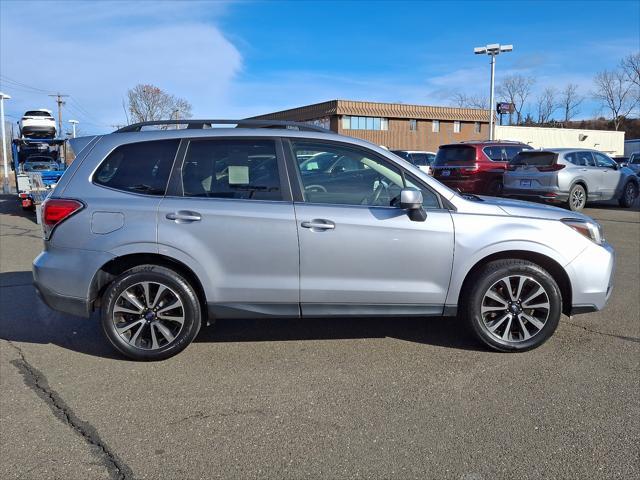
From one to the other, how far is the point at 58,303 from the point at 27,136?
18555 mm

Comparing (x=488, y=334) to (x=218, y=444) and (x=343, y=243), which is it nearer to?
(x=343, y=243)

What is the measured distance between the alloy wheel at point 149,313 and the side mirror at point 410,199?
6.19ft

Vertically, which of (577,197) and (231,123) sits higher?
(231,123)

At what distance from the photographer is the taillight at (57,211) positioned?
4.09m

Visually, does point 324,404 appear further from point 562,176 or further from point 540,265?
point 562,176

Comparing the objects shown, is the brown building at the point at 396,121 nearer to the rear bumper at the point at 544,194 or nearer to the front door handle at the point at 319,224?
the rear bumper at the point at 544,194

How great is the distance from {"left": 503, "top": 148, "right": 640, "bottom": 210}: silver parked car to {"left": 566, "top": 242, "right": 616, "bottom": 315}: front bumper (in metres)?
9.17

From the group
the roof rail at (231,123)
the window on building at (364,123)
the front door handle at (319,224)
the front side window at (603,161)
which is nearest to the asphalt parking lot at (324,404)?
the front door handle at (319,224)

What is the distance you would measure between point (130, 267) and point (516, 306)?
311cm

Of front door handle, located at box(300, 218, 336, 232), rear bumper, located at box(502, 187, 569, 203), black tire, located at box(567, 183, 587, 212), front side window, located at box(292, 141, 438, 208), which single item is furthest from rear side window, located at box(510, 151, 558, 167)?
front door handle, located at box(300, 218, 336, 232)

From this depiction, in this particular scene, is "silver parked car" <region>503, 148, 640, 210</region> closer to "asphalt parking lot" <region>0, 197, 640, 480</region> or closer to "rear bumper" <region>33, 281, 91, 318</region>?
"asphalt parking lot" <region>0, 197, 640, 480</region>

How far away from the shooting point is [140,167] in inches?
167

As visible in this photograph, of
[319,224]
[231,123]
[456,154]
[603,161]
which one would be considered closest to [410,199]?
[319,224]

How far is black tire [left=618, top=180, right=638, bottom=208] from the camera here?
14616mm
